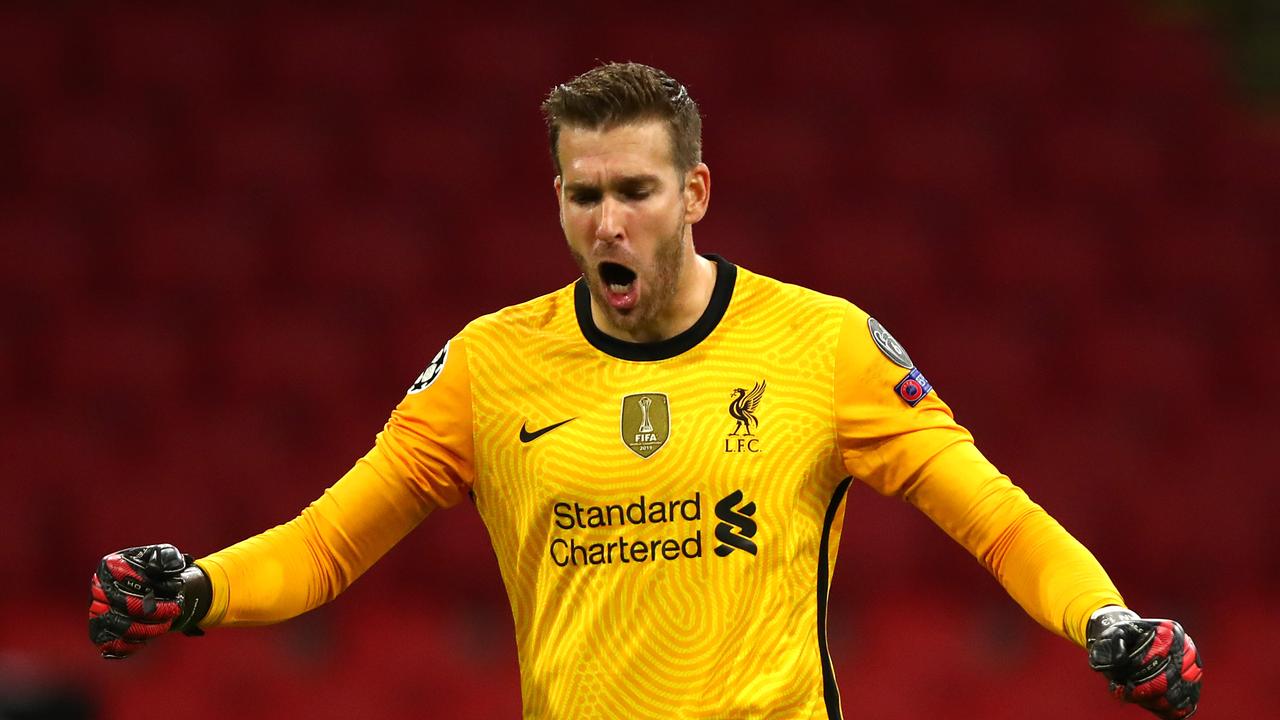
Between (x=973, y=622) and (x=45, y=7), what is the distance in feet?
14.9

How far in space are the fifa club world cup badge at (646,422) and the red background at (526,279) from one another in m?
2.82

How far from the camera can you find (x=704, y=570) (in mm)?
2463

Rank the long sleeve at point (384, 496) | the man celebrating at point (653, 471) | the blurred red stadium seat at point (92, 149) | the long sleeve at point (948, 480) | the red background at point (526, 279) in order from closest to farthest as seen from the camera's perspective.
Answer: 1. the long sleeve at point (948, 480)
2. the man celebrating at point (653, 471)
3. the long sleeve at point (384, 496)
4. the red background at point (526, 279)
5. the blurred red stadium seat at point (92, 149)

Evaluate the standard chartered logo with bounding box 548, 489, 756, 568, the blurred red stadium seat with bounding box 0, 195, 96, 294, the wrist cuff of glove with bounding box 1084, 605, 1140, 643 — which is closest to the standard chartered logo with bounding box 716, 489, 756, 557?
the standard chartered logo with bounding box 548, 489, 756, 568

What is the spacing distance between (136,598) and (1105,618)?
1.29 meters

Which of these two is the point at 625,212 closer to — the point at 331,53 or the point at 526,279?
the point at 526,279

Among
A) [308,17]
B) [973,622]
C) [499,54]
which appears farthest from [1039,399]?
[308,17]

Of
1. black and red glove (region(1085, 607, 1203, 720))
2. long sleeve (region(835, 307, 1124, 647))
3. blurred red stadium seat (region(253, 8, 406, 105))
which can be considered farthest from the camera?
blurred red stadium seat (region(253, 8, 406, 105))

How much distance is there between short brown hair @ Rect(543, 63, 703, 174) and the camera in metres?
2.47

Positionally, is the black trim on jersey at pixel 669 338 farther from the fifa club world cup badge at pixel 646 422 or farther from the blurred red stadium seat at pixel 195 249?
the blurred red stadium seat at pixel 195 249

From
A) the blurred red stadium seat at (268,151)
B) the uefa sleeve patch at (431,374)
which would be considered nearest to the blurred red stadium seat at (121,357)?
the blurred red stadium seat at (268,151)

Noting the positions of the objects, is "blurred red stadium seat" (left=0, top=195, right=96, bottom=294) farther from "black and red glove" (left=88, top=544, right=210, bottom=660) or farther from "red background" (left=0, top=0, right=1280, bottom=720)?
"black and red glove" (left=88, top=544, right=210, bottom=660)

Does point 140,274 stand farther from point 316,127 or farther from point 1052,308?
point 1052,308

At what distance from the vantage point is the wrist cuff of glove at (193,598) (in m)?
2.37
